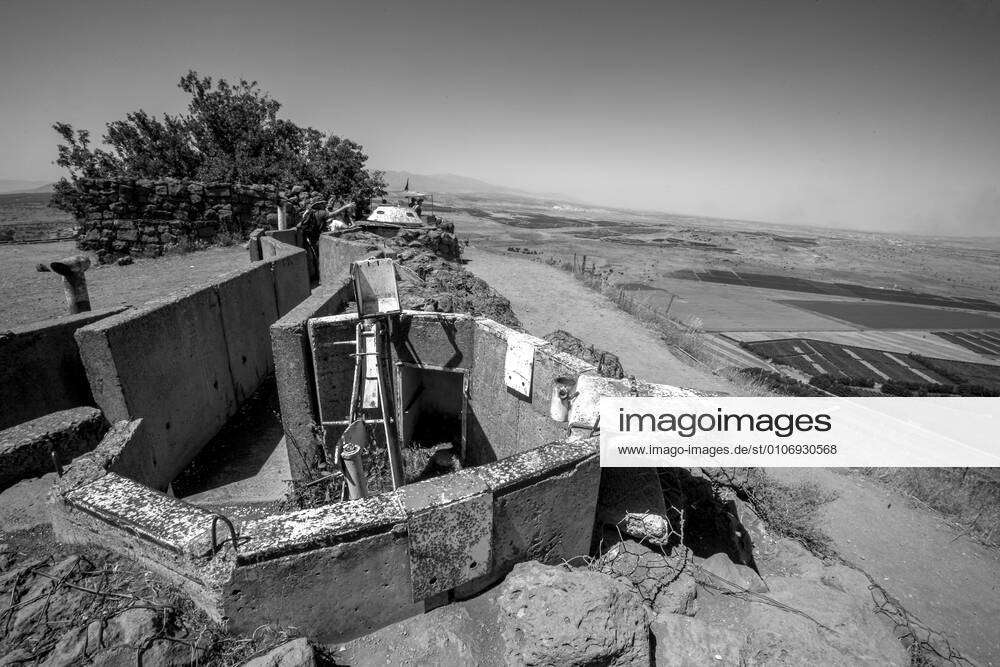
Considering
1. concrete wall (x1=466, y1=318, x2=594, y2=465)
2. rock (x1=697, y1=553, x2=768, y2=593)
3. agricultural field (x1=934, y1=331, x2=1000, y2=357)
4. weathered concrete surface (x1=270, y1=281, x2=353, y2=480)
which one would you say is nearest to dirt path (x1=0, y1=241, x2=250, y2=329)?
weathered concrete surface (x1=270, y1=281, x2=353, y2=480)

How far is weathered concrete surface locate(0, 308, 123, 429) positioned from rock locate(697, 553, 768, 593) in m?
7.12

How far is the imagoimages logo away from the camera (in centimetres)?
408

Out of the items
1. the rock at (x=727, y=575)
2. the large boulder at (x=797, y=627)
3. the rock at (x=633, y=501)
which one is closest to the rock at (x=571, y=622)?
the large boulder at (x=797, y=627)

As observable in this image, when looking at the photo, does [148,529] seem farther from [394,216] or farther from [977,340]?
[977,340]

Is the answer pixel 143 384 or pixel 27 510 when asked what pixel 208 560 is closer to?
pixel 27 510

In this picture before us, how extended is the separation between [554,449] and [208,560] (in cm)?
235

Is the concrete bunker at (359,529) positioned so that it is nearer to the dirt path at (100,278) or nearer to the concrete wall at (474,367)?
the concrete wall at (474,367)

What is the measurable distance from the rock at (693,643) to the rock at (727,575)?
90 centimetres

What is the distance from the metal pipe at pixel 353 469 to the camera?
12.0ft

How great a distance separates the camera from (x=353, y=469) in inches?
146

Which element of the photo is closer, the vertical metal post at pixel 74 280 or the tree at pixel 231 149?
the vertical metal post at pixel 74 280

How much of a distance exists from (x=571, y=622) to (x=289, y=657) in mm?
1615

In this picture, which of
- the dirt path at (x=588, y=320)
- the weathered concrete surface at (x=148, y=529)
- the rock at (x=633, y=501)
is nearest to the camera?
the weathered concrete surface at (x=148, y=529)

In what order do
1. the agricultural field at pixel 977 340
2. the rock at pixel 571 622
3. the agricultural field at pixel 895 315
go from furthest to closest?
the agricultural field at pixel 895 315 → the agricultural field at pixel 977 340 → the rock at pixel 571 622
